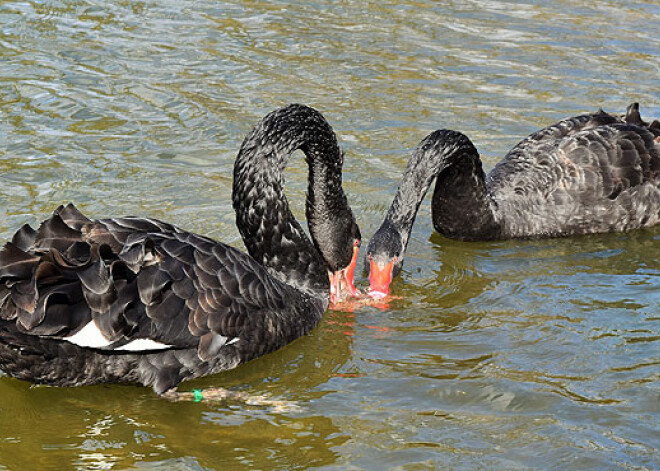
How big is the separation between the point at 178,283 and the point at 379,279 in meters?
1.62

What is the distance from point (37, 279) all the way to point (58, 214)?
18.3 inches

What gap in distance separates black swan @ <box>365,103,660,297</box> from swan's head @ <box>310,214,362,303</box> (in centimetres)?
96

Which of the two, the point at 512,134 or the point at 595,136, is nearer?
the point at 595,136

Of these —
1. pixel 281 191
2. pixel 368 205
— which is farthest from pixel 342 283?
pixel 368 205

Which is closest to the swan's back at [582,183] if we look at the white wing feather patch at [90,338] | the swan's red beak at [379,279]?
the swan's red beak at [379,279]

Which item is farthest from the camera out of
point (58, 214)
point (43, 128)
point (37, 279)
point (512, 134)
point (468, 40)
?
point (468, 40)

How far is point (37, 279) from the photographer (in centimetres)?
458

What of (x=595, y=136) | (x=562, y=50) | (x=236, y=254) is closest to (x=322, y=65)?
(x=562, y=50)

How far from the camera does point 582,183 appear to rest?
781cm

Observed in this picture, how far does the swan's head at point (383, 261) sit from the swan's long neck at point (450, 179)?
0.63 m

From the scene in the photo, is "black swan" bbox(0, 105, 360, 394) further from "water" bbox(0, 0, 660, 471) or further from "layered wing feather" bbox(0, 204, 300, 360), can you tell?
"water" bbox(0, 0, 660, 471)

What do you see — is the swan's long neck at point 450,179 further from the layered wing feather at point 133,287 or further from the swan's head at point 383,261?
the layered wing feather at point 133,287

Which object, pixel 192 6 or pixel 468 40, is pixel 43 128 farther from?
pixel 468 40

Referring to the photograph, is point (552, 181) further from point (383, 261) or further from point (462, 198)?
point (383, 261)
